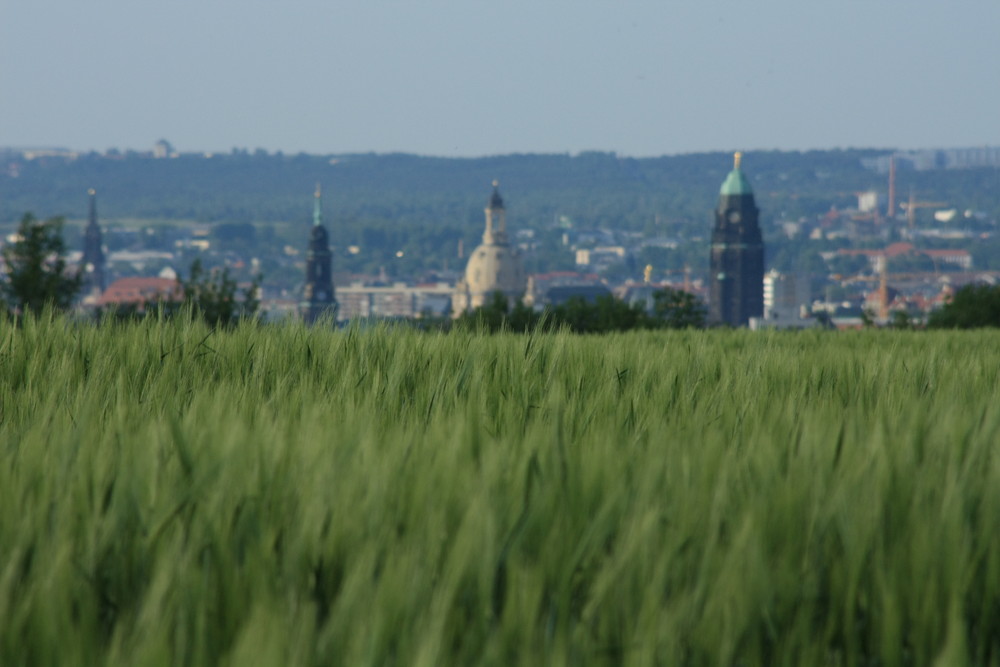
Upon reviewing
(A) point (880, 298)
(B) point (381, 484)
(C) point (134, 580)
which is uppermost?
(B) point (381, 484)

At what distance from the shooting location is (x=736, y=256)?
159 metres

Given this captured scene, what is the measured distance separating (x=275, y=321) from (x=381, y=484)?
4.18 metres

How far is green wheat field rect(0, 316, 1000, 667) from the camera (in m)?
1.69

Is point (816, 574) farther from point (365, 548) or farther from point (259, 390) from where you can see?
point (259, 390)

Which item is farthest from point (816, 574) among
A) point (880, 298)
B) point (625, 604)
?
point (880, 298)

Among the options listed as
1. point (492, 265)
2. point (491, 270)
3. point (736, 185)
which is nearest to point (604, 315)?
point (736, 185)

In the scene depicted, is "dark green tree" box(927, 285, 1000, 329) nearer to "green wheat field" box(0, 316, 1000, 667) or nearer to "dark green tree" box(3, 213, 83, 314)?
"dark green tree" box(3, 213, 83, 314)

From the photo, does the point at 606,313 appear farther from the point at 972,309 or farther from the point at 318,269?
the point at 318,269

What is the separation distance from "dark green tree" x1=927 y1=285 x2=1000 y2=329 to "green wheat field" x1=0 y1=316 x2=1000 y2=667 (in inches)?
1212

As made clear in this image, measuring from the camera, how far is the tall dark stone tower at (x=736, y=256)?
157 meters

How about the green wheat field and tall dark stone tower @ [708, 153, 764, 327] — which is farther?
tall dark stone tower @ [708, 153, 764, 327]

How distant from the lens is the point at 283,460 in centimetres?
238

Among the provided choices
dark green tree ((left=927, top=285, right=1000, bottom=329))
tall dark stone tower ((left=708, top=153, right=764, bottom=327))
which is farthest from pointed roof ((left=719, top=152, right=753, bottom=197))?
→ dark green tree ((left=927, top=285, right=1000, bottom=329))

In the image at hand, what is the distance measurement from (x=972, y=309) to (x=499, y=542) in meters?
33.0
